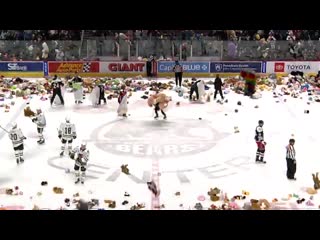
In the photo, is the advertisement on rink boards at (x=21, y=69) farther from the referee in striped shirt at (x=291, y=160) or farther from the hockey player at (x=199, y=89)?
the referee in striped shirt at (x=291, y=160)

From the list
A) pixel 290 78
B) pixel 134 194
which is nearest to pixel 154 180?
pixel 134 194

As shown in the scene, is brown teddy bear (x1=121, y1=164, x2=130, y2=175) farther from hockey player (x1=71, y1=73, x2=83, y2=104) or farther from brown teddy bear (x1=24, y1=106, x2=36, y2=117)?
hockey player (x1=71, y1=73, x2=83, y2=104)

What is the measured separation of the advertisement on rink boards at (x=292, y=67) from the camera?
97.9ft

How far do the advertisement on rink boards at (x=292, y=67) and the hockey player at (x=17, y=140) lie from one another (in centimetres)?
1687

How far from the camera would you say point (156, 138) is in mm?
18969

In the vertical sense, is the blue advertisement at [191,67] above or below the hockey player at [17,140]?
above

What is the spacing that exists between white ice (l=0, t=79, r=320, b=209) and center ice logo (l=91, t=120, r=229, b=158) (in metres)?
0.03

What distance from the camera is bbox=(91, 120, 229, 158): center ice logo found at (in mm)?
17781

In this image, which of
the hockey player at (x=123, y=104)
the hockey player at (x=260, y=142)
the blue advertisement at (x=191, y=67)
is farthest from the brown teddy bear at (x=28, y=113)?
the blue advertisement at (x=191, y=67)

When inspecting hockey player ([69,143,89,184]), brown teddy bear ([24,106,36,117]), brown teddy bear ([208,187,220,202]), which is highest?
brown teddy bear ([24,106,36,117])

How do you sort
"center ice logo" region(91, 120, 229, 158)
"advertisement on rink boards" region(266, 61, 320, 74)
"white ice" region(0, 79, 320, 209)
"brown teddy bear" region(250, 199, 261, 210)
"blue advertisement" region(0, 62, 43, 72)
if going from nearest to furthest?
1. "brown teddy bear" region(250, 199, 261, 210)
2. "white ice" region(0, 79, 320, 209)
3. "center ice logo" region(91, 120, 229, 158)
4. "blue advertisement" region(0, 62, 43, 72)
5. "advertisement on rink boards" region(266, 61, 320, 74)

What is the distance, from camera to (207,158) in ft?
56.3

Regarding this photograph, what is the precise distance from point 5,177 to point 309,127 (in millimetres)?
10539

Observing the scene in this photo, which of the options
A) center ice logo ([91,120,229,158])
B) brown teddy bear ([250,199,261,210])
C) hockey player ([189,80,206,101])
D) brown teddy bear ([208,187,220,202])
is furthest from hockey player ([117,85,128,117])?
brown teddy bear ([250,199,261,210])
